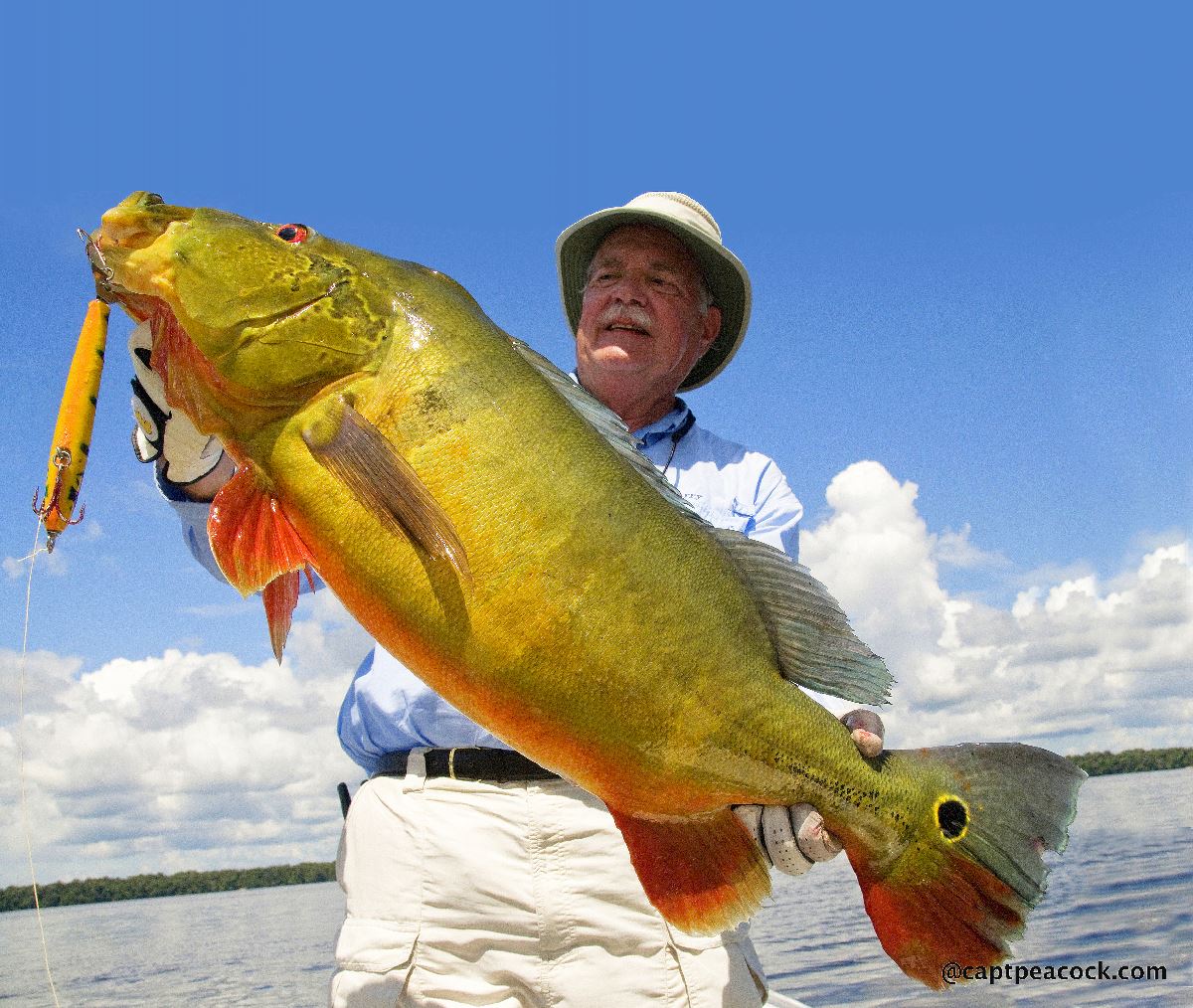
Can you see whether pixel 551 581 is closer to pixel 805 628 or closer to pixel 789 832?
pixel 805 628

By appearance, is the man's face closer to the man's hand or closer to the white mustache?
the white mustache

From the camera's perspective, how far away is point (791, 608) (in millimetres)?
2750

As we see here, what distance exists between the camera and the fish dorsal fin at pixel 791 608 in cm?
270

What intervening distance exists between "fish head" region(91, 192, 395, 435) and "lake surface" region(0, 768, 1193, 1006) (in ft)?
9.68

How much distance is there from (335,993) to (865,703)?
87.6 inches

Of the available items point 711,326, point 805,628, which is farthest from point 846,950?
point 805,628

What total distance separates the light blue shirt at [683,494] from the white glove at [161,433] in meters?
0.22

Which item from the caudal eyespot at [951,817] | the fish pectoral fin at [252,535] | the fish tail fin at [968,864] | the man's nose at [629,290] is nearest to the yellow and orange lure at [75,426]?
the fish pectoral fin at [252,535]

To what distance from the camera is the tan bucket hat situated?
15.2ft

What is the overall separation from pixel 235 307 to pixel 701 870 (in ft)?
6.23

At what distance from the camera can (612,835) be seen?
11.9 feet

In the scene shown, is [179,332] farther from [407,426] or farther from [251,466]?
[407,426]

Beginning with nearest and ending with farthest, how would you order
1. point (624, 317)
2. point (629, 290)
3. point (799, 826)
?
point (799, 826) → point (624, 317) → point (629, 290)

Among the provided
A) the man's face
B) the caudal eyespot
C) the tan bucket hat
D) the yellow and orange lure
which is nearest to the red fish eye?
the yellow and orange lure
